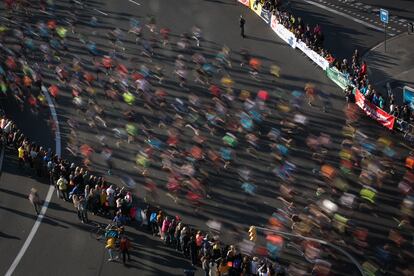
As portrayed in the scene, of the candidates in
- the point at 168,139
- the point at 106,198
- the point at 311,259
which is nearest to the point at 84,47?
the point at 168,139

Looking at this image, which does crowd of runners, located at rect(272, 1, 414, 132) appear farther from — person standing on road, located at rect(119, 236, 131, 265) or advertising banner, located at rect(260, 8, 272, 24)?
person standing on road, located at rect(119, 236, 131, 265)

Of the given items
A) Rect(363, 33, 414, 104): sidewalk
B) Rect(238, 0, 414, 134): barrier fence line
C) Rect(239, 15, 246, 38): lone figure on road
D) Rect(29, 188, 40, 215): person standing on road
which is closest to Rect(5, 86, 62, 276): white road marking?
Rect(29, 188, 40, 215): person standing on road

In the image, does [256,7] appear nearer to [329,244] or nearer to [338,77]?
[338,77]

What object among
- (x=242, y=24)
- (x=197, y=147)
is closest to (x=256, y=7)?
(x=242, y=24)

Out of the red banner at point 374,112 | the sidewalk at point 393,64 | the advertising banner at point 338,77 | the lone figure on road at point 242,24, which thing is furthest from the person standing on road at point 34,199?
the sidewalk at point 393,64

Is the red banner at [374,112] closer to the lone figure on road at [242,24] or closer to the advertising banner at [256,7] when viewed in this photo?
the lone figure on road at [242,24]

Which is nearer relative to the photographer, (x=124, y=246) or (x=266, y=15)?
(x=124, y=246)
